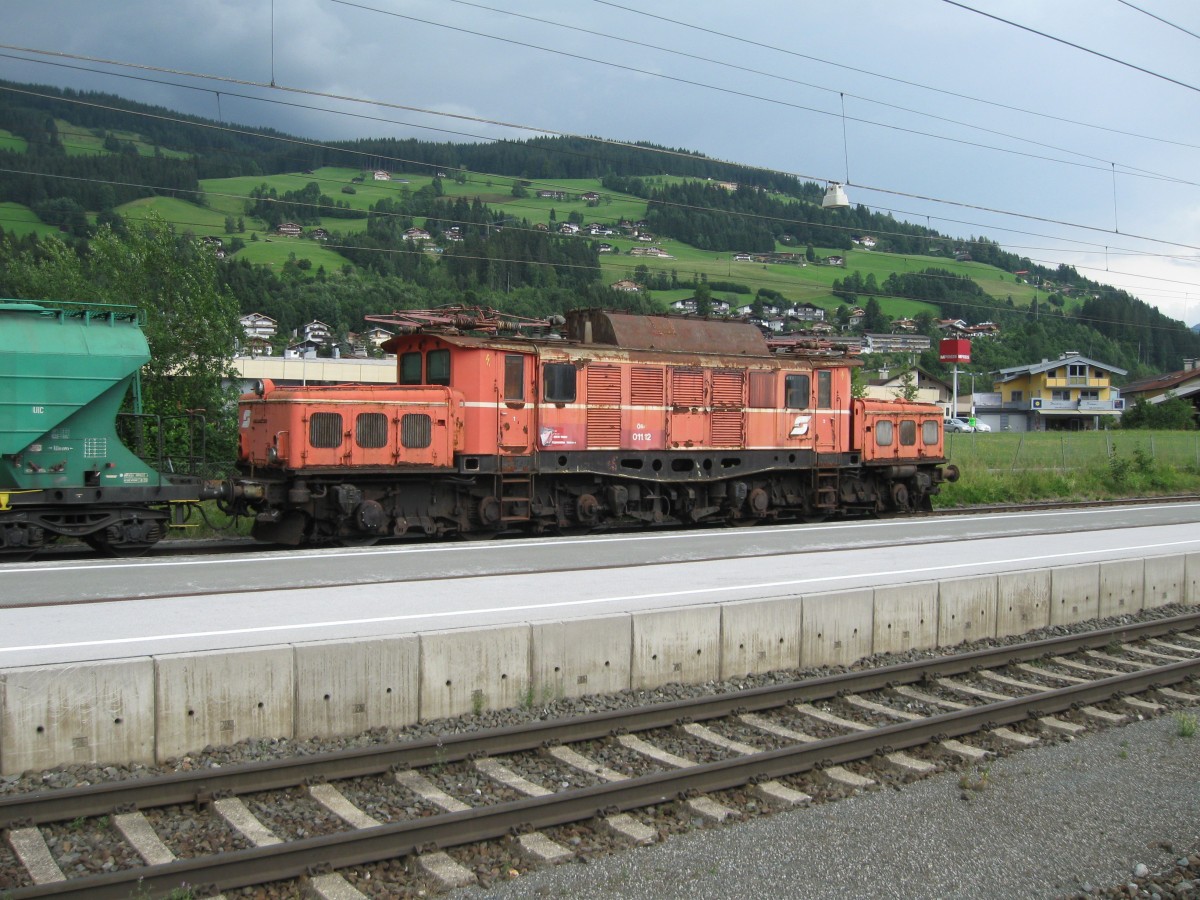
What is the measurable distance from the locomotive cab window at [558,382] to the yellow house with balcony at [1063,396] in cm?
8678

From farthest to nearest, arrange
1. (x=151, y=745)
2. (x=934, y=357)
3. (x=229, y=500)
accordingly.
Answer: (x=934, y=357) → (x=229, y=500) → (x=151, y=745)

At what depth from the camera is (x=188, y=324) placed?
2297 cm

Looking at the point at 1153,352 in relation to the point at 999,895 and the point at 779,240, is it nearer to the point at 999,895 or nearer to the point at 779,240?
the point at 779,240

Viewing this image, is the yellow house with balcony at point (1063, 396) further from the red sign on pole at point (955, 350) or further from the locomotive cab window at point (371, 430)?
the locomotive cab window at point (371, 430)

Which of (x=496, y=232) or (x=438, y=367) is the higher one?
(x=496, y=232)

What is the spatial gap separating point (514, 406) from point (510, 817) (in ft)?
39.9

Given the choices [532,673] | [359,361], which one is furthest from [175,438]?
[359,361]

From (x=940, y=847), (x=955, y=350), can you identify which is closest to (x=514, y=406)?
(x=940, y=847)

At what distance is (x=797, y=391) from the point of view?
2223 cm

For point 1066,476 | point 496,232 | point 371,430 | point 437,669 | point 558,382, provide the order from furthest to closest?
point 496,232
point 1066,476
point 558,382
point 371,430
point 437,669

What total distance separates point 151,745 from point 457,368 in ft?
36.5

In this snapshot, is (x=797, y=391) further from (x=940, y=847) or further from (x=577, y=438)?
→ (x=940, y=847)

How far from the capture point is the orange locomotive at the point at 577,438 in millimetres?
16516

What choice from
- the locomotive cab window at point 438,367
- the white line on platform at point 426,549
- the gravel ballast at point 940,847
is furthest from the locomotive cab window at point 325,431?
the gravel ballast at point 940,847
